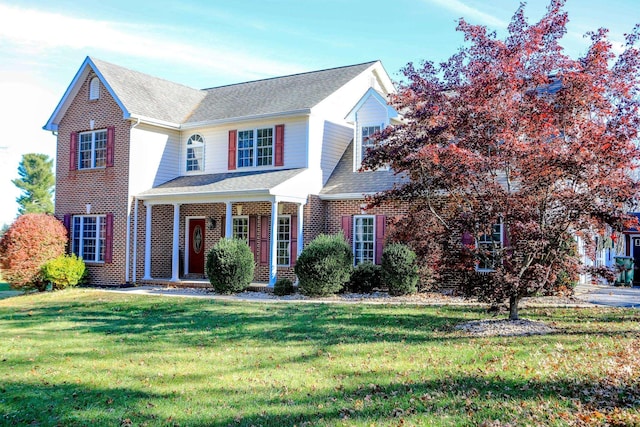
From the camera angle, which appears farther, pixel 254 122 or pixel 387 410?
pixel 254 122

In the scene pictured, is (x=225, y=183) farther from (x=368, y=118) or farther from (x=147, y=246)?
(x=368, y=118)

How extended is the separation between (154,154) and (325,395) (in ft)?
56.0

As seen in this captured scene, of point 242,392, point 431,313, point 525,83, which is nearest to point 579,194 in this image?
point 525,83

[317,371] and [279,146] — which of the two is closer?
[317,371]

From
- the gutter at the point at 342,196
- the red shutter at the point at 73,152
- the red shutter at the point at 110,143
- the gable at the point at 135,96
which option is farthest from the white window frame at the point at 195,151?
the gutter at the point at 342,196

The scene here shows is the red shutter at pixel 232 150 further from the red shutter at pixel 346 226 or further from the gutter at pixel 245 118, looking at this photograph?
the red shutter at pixel 346 226

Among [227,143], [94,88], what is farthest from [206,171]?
[94,88]

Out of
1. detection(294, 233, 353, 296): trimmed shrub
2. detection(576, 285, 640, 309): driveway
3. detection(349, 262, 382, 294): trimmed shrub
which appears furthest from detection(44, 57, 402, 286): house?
detection(576, 285, 640, 309): driveway

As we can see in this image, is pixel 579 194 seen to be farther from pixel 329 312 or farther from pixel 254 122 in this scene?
pixel 254 122

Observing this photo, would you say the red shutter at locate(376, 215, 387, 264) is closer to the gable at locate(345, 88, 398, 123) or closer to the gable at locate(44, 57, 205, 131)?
the gable at locate(345, 88, 398, 123)

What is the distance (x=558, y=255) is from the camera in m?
10.6

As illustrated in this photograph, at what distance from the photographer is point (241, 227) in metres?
21.4

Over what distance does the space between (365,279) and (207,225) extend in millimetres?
7285

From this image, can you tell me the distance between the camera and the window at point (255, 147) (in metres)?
20.9
